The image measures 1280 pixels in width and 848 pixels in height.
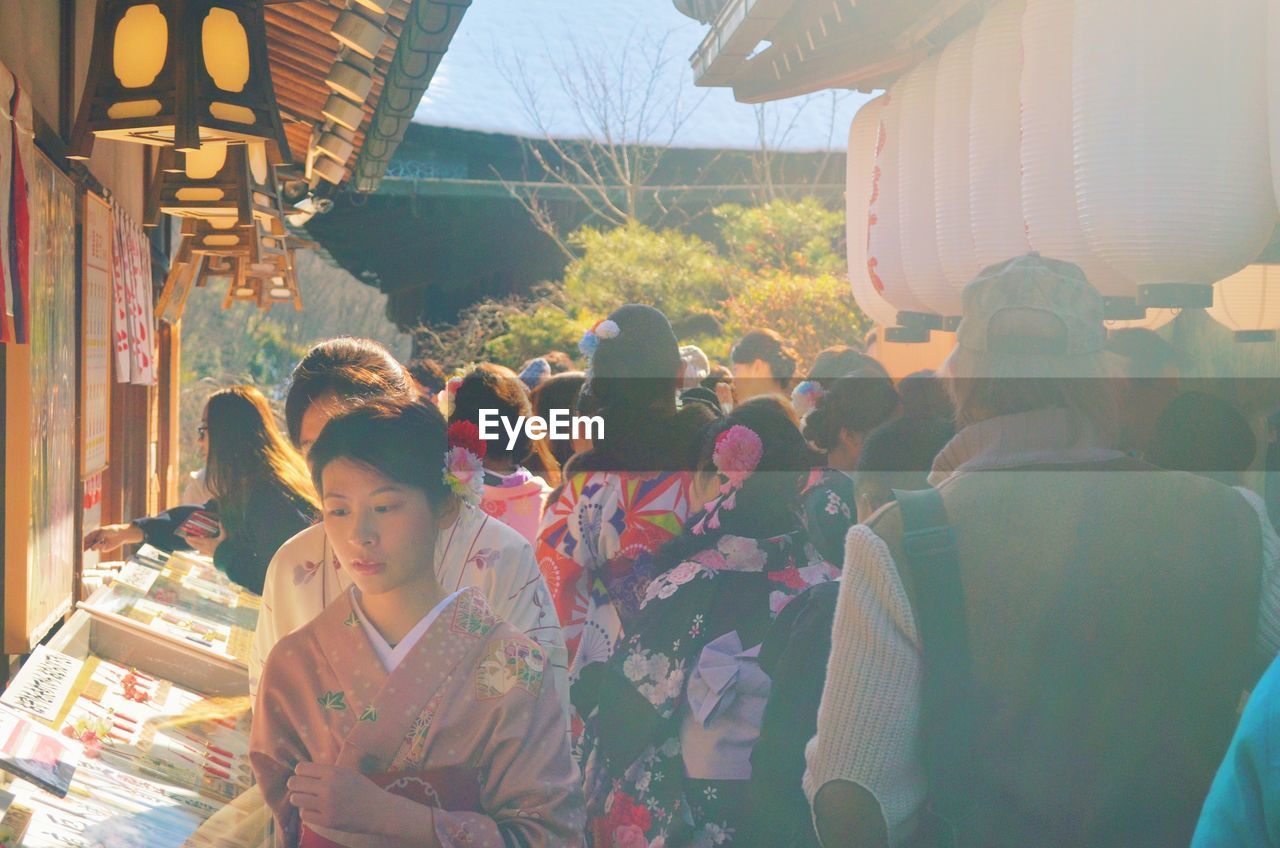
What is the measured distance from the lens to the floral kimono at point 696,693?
3.43 m

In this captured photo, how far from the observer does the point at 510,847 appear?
203 cm

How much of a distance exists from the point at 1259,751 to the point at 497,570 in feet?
5.57

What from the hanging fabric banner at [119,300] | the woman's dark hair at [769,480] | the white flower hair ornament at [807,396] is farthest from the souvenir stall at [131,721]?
the white flower hair ornament at [807,396]

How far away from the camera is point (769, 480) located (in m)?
3.52

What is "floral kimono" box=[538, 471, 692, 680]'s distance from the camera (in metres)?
3.97

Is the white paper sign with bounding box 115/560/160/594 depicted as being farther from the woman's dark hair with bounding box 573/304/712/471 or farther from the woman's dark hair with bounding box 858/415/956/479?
A: the woman's dark hair with bounding box 858/415/956/479

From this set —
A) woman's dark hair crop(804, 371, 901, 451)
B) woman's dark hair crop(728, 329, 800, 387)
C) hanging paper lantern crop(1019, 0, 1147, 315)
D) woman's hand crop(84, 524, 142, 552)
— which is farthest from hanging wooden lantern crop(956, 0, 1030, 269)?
woman's hand crop(84, 524, 142, 552)

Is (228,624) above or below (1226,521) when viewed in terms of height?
below

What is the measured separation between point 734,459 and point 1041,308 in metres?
1.32

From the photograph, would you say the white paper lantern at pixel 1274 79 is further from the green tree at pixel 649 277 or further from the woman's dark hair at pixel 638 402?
the green tree at pixel 649 277

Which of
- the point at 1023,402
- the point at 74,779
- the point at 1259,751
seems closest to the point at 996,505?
the point at 1023,402

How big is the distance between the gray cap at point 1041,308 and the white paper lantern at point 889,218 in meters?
3.88

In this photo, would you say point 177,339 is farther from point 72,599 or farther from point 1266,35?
point 1266,35

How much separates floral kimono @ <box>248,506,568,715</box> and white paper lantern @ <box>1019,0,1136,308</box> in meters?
2.50
